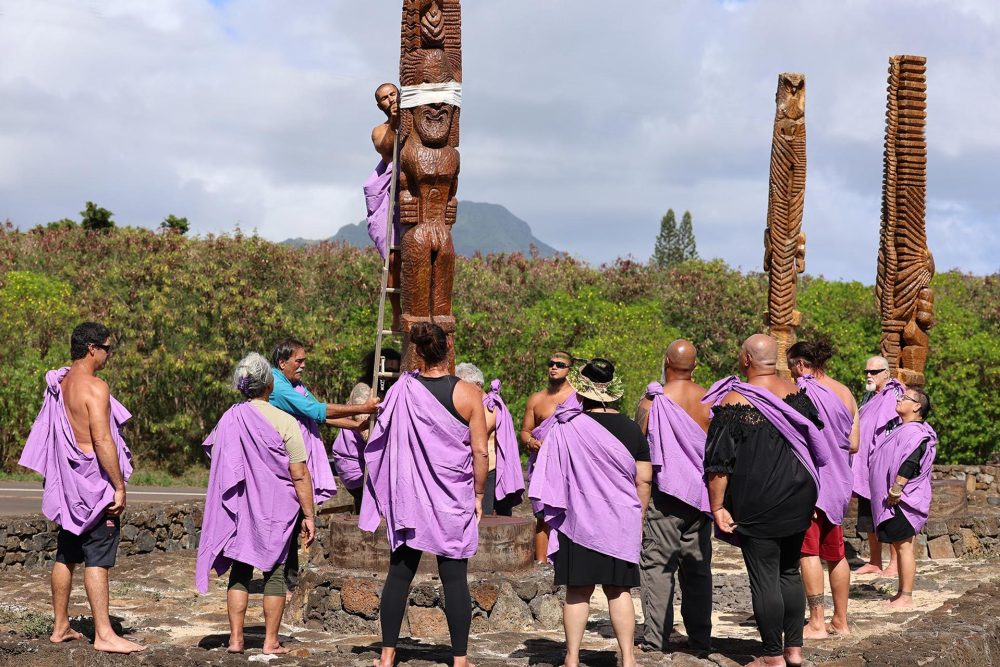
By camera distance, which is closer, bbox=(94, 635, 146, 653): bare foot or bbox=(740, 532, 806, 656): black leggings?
bbox=(740, 532, 806, 656): black leggings

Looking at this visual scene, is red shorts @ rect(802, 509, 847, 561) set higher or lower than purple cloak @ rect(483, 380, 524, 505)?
lower

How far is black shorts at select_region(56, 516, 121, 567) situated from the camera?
693 centimetres

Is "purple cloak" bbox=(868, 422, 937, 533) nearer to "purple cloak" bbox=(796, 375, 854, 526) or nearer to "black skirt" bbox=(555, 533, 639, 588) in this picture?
"purple cloak" bbox=(796, 375, 854, 526)

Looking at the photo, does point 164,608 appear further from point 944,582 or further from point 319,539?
point 944,582

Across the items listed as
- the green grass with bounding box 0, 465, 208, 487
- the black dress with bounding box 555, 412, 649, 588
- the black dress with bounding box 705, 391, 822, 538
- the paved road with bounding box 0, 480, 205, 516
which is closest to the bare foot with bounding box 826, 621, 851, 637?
the black dress with bounding box 705, 391, 822, 538

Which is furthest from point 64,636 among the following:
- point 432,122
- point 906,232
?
point 906,232

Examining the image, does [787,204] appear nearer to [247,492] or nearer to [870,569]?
[870,569]

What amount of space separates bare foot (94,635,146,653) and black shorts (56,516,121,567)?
416 mm

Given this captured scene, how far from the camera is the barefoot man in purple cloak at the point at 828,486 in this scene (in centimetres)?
746

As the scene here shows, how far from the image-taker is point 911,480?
31.3ft

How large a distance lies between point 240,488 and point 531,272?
20908 mm

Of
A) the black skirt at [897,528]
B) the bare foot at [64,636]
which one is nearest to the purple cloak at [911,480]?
the black skirt at [897,528]

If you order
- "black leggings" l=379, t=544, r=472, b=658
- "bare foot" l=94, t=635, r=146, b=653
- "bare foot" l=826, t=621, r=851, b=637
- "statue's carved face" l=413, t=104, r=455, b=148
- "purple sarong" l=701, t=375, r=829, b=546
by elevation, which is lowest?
"bare foot" l=94, t=635, r=146, b=653

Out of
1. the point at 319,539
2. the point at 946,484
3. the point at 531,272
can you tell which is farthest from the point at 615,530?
the point at 531,272
